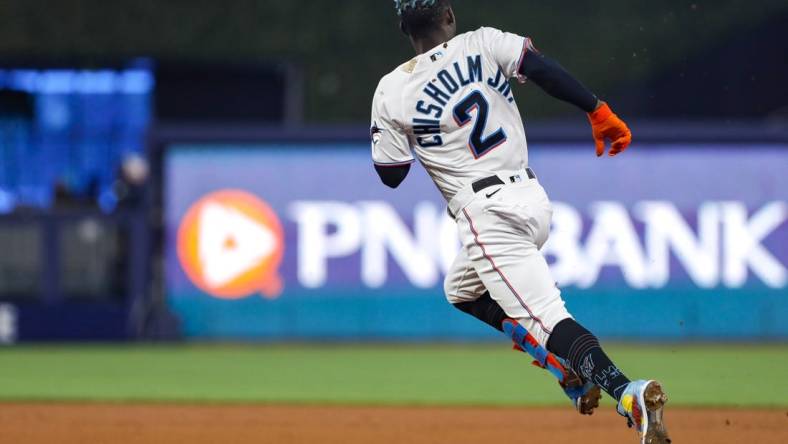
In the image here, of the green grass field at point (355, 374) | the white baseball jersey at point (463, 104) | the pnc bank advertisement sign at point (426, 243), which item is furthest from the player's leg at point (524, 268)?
the pnc bank advertisement sign at point (426, 243)

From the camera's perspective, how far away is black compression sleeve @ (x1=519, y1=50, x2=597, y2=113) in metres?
4.27

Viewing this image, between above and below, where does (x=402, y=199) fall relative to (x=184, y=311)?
above

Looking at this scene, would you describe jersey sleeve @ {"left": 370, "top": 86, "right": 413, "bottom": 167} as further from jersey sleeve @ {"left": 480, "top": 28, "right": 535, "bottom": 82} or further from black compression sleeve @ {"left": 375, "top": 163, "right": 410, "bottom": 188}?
jersey sleeve @ {"left": 480, "top": 28, "right": 535, "bottom": 82}

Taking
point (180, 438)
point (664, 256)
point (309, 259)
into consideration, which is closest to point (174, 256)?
point (309, 259)

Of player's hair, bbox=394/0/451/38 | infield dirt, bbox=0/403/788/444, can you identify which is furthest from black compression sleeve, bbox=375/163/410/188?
infield dirt, bbox=0/403/788/444

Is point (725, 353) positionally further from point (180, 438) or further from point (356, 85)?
point (356, 85)

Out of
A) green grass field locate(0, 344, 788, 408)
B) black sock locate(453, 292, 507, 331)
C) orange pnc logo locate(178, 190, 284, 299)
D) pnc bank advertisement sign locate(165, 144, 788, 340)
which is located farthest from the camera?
orange pnc logo locate(178, 190, 284, 299)

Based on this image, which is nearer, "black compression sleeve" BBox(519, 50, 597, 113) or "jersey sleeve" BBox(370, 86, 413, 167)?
"black compression sleeve" BBox(519, 50, 597, 113)

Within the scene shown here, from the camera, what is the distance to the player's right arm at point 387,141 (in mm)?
4422

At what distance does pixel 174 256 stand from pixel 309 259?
1.22 metres

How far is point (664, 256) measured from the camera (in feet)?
36.1

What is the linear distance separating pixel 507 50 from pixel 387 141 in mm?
532

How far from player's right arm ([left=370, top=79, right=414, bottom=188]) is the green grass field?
2.94 metres

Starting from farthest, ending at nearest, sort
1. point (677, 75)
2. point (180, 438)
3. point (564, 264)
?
point (677, 75), point (564, 264), point (180, 438)
